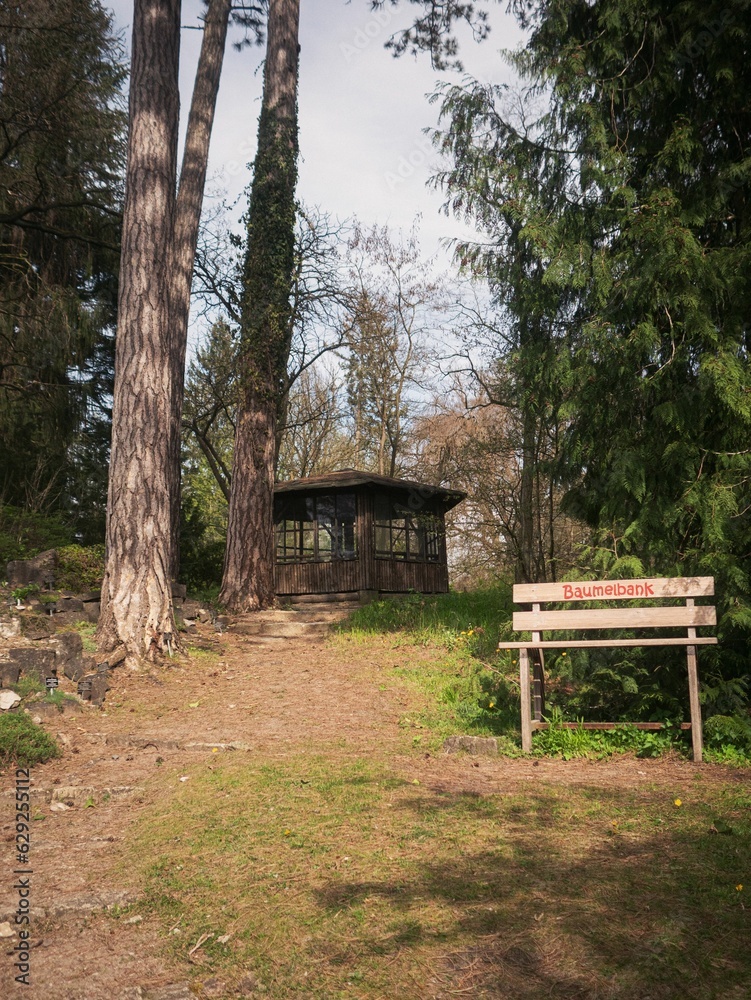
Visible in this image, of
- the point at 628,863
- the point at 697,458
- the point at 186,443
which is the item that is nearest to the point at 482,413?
the point at 186,443

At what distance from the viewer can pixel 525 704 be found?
6.54m

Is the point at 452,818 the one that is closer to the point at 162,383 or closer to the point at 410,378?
the point at 162,383

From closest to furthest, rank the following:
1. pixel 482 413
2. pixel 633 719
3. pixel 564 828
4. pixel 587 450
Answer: pixel 564 828 < pixel 633 719 < pixel 587 450 < pixel 482 413

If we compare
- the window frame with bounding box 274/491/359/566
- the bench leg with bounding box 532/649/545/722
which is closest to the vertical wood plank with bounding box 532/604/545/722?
the bench leg with bounding box 532/649/545/722

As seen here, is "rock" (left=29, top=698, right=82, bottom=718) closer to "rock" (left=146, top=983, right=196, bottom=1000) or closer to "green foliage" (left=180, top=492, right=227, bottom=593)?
"rock" (left=146, top=983, right=196, bottom=1000)

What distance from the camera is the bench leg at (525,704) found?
6500mm

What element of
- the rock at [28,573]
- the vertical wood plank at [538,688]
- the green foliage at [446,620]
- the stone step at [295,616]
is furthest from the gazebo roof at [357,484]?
the vertical wood plank at [538,688]

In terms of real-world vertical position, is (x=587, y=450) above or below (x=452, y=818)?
above

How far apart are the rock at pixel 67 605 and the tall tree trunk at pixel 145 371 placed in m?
1.99

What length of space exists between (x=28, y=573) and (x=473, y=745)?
29.1 feet

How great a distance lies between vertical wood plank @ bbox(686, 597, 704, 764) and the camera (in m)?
6.04

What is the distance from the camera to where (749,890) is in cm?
357

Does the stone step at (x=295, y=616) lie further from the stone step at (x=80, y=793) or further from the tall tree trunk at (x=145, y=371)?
the stone step at (x=80, y=793)

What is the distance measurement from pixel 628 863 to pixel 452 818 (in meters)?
1.11
